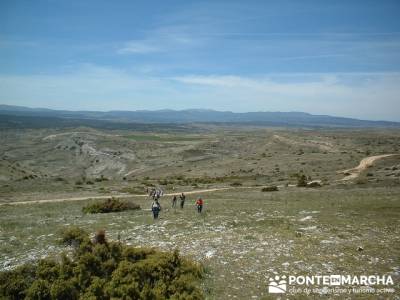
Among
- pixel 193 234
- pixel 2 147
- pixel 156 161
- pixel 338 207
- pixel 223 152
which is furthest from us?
pixel 2 147

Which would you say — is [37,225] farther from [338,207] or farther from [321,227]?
[338,207]

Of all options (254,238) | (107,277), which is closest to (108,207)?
(254,238)

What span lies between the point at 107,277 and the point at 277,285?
6.63 metres

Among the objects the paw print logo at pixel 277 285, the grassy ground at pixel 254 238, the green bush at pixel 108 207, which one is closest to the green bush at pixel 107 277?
the grassy ground at pixel 254 238

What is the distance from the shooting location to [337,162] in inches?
3036

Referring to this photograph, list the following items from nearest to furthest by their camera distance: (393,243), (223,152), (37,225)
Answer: (393,243) → (37,225) → (223,152)

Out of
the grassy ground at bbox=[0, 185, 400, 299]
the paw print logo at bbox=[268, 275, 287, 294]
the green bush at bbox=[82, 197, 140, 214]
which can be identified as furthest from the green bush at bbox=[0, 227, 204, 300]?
the green bush at bbox=[82, 197, 140, 214]

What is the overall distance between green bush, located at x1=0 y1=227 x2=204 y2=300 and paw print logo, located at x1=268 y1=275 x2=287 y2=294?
269 centimetres

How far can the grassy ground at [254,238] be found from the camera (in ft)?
47.6

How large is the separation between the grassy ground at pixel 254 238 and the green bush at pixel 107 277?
1.13 m

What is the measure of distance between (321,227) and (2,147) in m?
174

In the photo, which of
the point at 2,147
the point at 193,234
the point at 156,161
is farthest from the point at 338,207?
the point at 2,147

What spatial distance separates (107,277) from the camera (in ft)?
45.6

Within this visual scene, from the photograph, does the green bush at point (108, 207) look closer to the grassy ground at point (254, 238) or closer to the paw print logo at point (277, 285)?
the grassy ground at point (254, 238)
